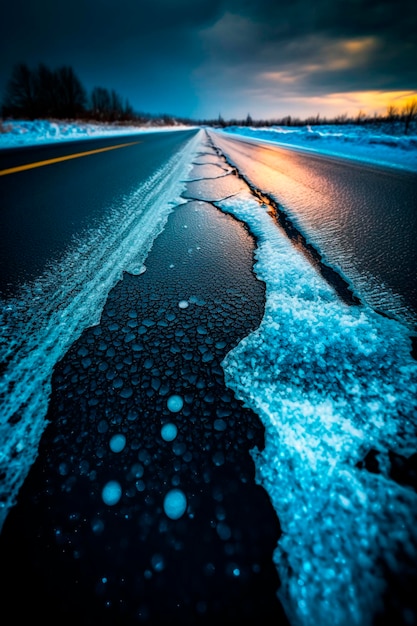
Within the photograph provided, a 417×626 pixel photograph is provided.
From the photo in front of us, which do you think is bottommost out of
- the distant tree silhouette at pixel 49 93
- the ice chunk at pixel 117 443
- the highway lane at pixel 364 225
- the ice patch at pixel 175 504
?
the ice patch at pixel 175 504

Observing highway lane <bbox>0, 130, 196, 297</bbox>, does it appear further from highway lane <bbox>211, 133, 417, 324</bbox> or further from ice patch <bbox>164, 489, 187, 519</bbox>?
→ highway lane <bbox>211, 133, 417, 324</bbox>

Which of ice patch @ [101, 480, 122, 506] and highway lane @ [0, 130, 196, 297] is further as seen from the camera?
highway lane @ [0, 130, 196, 297]

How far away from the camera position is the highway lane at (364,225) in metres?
1.19

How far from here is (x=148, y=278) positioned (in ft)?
4.05

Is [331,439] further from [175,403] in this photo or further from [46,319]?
[46,319]

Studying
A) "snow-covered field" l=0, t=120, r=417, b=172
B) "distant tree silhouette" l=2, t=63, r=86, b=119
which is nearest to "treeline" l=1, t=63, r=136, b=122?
"distant tree silhouette" l=2, t=63, r=86, b=119

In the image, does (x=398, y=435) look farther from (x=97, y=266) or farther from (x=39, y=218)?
(x=39, y=218)

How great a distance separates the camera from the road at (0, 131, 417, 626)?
43 centimetres

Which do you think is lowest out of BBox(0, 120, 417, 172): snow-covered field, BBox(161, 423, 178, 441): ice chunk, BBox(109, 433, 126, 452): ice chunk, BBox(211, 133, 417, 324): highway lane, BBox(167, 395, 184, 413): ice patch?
BBox(109, 433, 126, 452): ice chunk

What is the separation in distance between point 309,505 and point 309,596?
0.12 metres

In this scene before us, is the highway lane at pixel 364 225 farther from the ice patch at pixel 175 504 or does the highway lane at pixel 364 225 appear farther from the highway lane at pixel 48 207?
the highway lane at pixel 48 207

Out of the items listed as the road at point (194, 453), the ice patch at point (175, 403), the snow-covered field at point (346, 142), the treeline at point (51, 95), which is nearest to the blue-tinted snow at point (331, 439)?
the road at point (194, 453)

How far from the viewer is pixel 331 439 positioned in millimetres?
591

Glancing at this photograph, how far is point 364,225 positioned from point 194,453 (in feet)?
6.65
